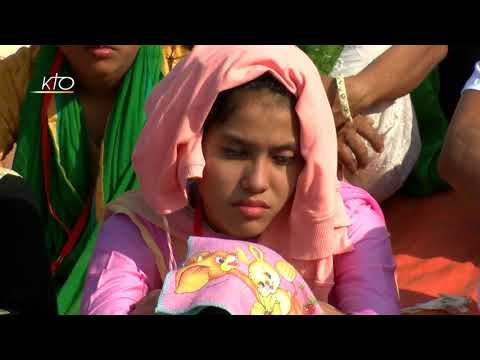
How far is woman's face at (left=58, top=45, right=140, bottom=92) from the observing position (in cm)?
289

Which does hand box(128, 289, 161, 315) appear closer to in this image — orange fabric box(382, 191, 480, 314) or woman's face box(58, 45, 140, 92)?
orange fabric box(382, 191, 480, 314)

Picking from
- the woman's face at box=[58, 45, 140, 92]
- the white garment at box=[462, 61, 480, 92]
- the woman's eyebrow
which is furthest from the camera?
the woman's face at box=[58, 45, 140, 92]

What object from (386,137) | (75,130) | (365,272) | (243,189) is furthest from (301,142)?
(75,130)

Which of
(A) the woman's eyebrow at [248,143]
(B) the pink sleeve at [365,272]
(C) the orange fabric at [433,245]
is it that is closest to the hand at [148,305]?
(A) the woman's eyebrow at [248,143]

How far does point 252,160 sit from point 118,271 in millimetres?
426

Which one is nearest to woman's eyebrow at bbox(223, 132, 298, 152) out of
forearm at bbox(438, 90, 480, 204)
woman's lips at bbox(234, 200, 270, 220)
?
woman's lips at bbox(234, 200, 270, 220)

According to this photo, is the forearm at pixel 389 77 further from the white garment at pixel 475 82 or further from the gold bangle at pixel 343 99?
the white garment at pixel 475 82

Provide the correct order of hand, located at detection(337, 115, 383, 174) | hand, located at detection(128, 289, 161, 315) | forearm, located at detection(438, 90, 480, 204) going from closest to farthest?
hand, located at detection(128, 289, 161, 315) < forearm, located at detection(438, 90, 480, 204) < hand, located at detection(337, 115, 383, 174)

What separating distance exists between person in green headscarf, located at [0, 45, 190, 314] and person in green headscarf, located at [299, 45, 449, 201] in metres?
0.57

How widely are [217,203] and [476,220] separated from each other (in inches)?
43.9

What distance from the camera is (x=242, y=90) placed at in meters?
2.13

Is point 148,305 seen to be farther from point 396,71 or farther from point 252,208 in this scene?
point 396,71

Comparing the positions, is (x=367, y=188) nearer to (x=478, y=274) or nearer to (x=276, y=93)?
(x=478, y=274)

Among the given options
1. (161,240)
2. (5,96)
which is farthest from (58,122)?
(161,240)
